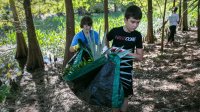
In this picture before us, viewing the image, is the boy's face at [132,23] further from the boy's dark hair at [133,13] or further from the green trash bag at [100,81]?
the green trash bag at [100,81]

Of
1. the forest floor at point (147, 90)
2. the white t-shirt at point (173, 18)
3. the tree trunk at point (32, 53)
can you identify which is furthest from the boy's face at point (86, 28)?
the white t-shirt at point (173, 18)

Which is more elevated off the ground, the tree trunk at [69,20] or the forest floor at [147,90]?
the tree trunk at [69,20]

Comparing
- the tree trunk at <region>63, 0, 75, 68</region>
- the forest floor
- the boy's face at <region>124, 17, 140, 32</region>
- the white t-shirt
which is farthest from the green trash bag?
the white t-shirt

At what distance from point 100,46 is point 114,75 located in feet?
1.50

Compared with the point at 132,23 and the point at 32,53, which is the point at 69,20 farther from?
the point at 132,23

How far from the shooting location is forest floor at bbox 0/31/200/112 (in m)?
6.09

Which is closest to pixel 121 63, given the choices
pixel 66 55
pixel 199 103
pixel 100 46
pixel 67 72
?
pixel 100 46

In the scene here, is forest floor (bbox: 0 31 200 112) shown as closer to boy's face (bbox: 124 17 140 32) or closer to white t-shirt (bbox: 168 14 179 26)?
boy's face (bbox: 124 17 140 32)

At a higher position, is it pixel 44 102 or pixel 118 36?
pixel 118 36

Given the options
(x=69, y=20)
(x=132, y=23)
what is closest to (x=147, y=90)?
(x=132, y=23)

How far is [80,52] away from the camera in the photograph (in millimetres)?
4094

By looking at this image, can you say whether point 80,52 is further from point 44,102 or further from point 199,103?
point 44,102

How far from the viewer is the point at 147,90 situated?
23.4ft

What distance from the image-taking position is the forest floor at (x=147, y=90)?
20.0ft
